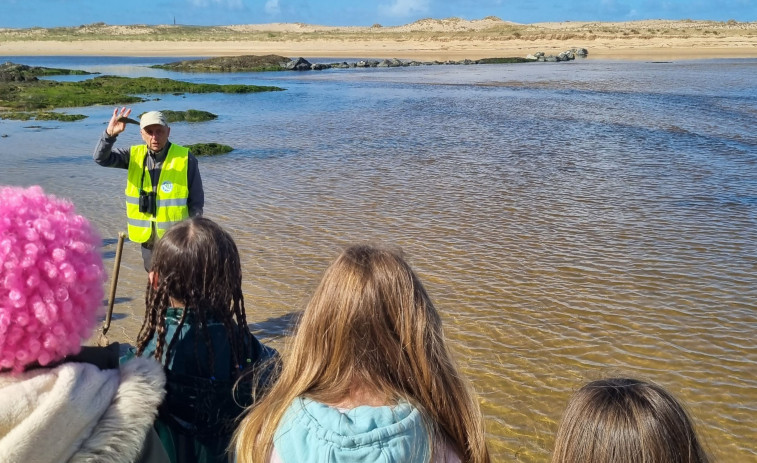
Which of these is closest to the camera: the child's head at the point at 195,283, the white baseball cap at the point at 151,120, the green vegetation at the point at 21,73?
the child's head at the point at 195,283

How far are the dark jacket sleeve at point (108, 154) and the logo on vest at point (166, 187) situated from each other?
366 mm

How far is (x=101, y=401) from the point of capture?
1754mm

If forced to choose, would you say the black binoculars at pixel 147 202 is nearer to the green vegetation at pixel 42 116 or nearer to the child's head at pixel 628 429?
the child's head at pixel 628 429

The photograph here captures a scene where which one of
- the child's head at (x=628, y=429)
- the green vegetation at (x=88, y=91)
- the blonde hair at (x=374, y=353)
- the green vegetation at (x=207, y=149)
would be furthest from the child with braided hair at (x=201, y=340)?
the green vegetation at (x=88, y=91)

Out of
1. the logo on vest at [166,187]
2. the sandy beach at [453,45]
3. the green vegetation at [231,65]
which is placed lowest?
the logo on vest at [166,187]

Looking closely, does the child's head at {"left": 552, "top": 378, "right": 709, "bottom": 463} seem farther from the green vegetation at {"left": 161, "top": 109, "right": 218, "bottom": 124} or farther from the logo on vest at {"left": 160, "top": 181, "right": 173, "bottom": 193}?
the green vegetation at {"left": 161, "top": 109, "right": 218, "bottom": 124}

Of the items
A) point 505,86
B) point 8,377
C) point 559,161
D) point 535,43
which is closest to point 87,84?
Result: point 505,86

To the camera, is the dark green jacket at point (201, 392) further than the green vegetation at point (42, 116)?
No

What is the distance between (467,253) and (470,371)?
2.74 metres

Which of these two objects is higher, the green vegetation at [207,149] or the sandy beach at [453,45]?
the sandy beach at [453,45]

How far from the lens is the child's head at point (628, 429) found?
190 cm

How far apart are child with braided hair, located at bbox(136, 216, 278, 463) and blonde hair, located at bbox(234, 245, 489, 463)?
0.58 meters

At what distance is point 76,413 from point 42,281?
1.16 ft

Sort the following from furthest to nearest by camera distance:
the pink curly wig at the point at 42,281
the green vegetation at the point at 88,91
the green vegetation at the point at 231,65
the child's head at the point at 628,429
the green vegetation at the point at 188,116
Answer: the green vegetation at the point at 231,65
the green vegetation at the point at 88,91
the green vegetation at the point at 188,116
the child's head at the point at 628,429
the pink curly wig at the point at 42,281
